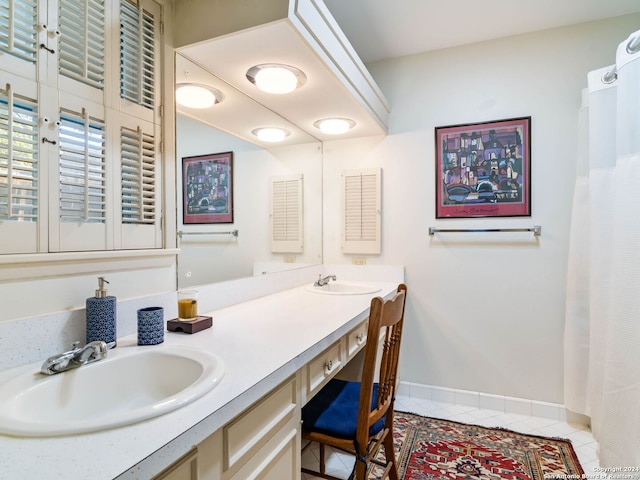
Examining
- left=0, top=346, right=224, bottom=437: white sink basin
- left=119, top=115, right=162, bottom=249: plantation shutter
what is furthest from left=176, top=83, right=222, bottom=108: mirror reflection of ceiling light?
left=0, top=346, right=224, bottom=437: white sink basin

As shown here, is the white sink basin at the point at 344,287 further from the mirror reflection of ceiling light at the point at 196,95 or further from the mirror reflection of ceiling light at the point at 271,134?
the mirror reflection of ceiling light at the point at 196,95

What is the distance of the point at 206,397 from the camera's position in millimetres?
741

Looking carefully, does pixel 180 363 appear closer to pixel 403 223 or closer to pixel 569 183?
pixel 403 223

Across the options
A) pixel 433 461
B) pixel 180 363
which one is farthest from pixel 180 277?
pixel 433 461

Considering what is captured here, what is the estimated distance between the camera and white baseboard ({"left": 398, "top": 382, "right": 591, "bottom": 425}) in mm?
2135

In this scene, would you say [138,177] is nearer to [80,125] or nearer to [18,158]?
[80,125]

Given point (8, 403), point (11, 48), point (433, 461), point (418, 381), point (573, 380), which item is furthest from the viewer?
point (418, 381)

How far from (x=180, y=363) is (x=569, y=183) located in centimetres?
232

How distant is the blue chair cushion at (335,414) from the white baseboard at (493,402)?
113 cm

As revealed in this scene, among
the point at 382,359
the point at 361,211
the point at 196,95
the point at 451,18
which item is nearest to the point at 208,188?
the point at 196,95

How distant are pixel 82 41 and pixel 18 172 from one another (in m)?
0.46

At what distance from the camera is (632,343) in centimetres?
154

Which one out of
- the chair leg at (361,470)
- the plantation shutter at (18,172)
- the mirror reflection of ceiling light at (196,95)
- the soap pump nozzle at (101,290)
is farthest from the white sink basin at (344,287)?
the plantation shutter at (18,172)

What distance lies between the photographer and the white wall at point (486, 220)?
6.95 ft
